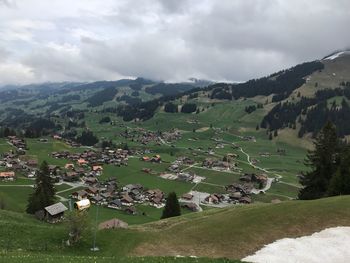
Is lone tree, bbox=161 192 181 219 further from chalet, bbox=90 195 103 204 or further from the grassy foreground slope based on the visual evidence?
chalet, bbox=90 195 103 204

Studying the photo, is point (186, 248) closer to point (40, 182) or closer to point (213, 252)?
point (213, 252)

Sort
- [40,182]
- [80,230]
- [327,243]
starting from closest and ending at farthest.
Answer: [327,243], [80,230], [40,182]

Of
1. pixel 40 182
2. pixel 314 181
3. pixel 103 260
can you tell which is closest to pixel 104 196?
pixel 40 182

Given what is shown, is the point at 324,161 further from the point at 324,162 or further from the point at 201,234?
the point at 201,234

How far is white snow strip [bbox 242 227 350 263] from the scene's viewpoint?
43.0 metres

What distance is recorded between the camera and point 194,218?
6356 centimetres

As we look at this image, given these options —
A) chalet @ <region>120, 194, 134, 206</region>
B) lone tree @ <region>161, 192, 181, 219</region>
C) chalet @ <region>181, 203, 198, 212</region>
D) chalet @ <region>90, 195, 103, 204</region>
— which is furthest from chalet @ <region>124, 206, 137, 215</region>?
lone tree @ <region>161, 192, 181, 219</region>

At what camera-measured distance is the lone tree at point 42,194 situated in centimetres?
11350

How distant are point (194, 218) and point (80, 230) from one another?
19679 millimetres

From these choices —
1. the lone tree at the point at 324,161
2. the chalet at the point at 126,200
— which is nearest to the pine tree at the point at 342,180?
the lone tree at the point at 324,161

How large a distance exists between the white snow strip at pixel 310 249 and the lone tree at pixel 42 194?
8163cm

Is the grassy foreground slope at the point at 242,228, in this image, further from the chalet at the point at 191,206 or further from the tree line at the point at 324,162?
the chalet at the point at 191,206

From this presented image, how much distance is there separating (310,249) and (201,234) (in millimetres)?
13439

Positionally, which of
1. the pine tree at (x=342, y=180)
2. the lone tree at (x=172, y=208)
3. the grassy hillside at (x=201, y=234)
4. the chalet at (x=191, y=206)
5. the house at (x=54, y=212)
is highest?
the pine tree at (x=342, y=180)
